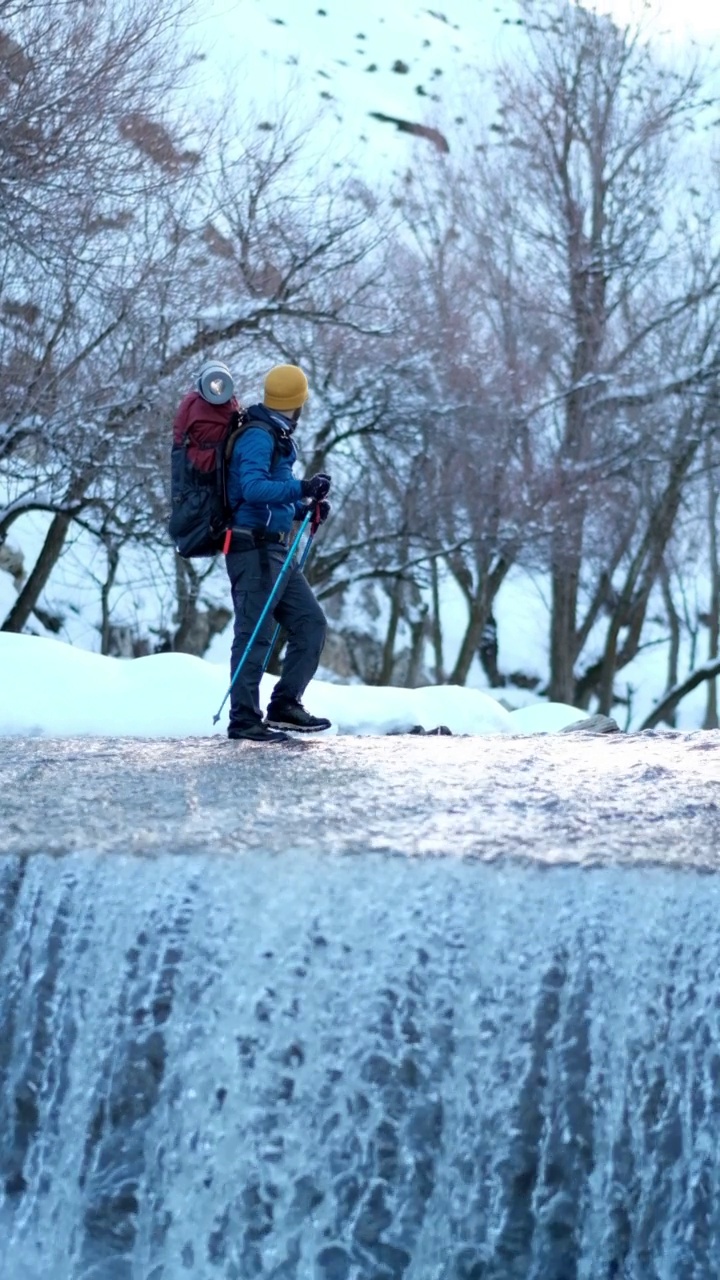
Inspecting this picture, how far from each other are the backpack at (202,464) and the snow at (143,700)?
2777 mm

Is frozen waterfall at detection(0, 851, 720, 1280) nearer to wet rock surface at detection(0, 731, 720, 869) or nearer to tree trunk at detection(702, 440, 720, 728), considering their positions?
wet rock surface at detection(0, 731, 720, 869)

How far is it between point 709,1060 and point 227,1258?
158 centimetres

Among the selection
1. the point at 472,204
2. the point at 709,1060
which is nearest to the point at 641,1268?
the point at 709,1060

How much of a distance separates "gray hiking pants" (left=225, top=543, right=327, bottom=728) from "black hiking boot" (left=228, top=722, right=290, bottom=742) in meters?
0.02

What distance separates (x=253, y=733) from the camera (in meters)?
8.00

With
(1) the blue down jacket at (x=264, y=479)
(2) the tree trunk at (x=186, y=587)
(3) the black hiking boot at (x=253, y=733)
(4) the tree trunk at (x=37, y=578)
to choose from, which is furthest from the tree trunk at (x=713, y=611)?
(1) the blue down jacket at (x=264, y=479)

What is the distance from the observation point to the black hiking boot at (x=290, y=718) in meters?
8.26

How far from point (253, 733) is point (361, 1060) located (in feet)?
10.6

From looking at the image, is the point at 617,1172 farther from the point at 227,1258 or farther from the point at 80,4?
the point at 80,4

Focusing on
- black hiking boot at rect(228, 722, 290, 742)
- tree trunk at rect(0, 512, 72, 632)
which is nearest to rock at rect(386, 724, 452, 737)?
black hiking boot at rect(228, 722, 290, 742)

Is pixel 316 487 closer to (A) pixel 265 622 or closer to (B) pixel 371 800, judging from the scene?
(A) pixel 265 622

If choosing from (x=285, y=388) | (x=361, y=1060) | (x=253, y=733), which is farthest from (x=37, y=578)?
(x=361, y=1060)

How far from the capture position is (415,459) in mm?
21672

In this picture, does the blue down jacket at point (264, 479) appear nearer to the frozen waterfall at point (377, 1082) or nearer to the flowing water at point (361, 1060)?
the flowing water at point (361, 1060)
